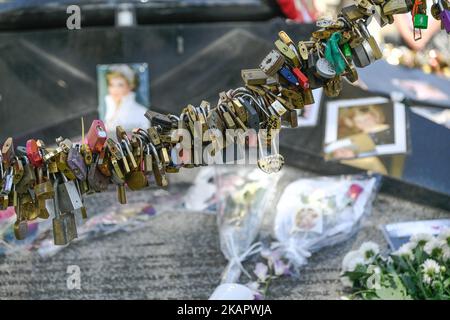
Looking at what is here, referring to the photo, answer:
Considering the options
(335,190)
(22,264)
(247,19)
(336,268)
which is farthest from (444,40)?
(22,264)

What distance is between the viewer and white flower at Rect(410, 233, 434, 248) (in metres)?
2.13

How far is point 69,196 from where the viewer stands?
137cm

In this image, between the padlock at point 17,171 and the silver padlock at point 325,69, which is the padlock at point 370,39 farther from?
the padlock at point 17,171

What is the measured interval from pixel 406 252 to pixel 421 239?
0.05m

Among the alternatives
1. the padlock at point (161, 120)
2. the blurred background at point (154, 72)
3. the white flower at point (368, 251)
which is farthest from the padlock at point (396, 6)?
the blurred background at point (154, 72)

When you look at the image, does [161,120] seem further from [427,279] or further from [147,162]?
[427,279]

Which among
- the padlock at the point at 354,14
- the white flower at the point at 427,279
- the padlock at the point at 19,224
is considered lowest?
the white flower at the point at 427,279

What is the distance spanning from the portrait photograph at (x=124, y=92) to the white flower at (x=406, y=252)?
904mm

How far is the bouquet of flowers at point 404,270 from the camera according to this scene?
2.02 metres

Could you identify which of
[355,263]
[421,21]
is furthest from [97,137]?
[355,263]

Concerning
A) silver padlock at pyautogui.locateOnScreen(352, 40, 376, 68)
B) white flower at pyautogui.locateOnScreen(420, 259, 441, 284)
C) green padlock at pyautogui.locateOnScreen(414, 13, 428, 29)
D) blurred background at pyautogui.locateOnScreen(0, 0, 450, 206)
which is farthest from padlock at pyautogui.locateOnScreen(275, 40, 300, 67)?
blurred background at pyautogui.locateOnScreen(0, 0, 450, 206)

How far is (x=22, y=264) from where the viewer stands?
2227 mm

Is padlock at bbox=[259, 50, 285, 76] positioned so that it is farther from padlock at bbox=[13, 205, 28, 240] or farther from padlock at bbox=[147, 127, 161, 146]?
padlock at bbox=[13, 205, 28, 240]
